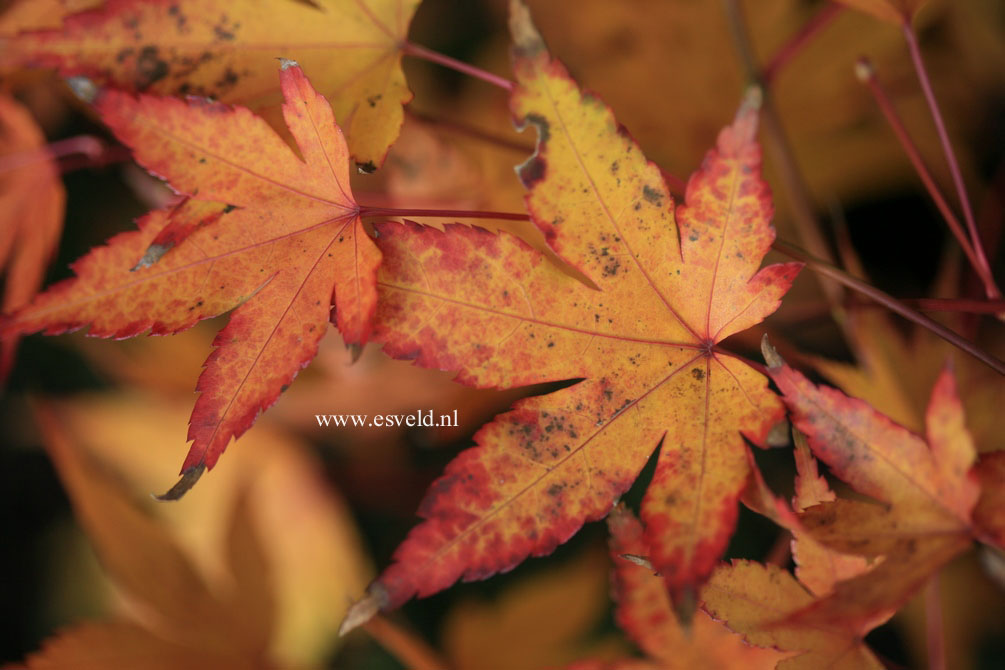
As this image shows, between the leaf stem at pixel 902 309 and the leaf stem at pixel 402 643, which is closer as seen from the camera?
the leaf stem at pixel 902 309

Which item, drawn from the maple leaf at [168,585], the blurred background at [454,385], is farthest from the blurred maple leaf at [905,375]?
the maple leaf at [168,585]

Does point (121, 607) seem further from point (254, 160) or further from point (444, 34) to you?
point (444, 34)

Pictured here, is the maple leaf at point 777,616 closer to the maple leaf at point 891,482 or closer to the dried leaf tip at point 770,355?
the maple leaf at point 891,482

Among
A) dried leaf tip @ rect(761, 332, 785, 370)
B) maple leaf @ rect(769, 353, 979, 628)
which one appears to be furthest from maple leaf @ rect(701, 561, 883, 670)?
dried leaf tip @ rect(761, 332, 785, 370)

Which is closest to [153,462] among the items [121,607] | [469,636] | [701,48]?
[121,607]

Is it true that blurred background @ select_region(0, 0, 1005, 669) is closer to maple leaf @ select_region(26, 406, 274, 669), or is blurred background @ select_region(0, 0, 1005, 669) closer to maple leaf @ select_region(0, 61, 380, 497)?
maple leaf @ select_region(26, 406, 274, 669)

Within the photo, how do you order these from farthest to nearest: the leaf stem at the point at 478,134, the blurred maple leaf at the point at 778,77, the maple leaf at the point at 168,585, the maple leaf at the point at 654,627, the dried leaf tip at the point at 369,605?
the blurred maple leaf at the point at 778,77 → the maple leaf at the point at 168,585 → the leaf stem at the point at 478,134 → the maple leaf at the point at 654,627 → the dried leaf tip at the point at 369,605
